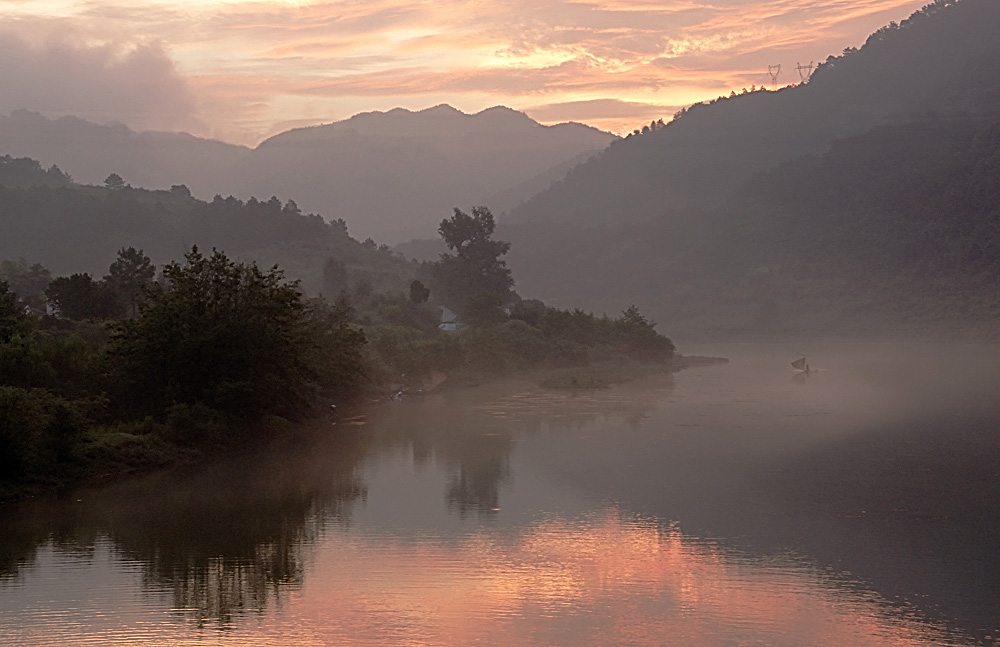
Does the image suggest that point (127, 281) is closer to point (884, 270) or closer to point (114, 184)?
point (884, 270)

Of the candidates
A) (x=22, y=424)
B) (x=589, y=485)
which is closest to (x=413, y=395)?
(x=589, y=485)

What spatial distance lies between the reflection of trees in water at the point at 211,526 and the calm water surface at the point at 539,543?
4.4 inches

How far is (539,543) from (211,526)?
9.40 meters

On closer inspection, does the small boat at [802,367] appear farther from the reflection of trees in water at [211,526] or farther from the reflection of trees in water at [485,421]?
the reflection of trees in water at [211,526]

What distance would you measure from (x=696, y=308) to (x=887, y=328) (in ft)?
129

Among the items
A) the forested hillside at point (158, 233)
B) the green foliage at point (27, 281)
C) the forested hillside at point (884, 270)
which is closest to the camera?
the green foliage at point (27, 281)

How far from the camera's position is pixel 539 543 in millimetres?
29078

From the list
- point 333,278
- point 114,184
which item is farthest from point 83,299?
point 114,184

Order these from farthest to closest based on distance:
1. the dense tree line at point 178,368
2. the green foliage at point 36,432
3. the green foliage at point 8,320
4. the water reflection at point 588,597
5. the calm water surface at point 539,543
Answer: the green foliage at point 8,320, the dense tree line at point 178,368, the green foliage at point 36,432, the calm water surface at point 539,543, the water reflection at point 588,597

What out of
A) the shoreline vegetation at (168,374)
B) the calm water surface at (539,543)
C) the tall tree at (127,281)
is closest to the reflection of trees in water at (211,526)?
the calm water surface at (539,543)

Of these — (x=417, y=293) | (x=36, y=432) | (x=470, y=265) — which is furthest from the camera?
(x=470, y=265)

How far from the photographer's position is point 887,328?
150 meters

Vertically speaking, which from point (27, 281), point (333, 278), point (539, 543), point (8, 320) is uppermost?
point (333, 278)

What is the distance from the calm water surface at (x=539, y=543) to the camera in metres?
21.9
